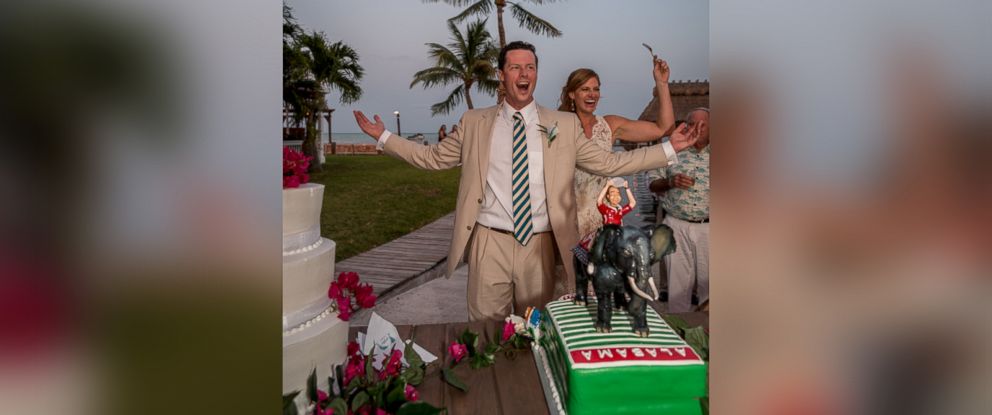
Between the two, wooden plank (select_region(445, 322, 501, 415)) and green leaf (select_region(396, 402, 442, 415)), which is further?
wooden plank (select_region(445, 322, 501, 415))

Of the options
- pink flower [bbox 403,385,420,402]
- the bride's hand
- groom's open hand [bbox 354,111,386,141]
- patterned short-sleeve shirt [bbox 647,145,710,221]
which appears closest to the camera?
pink flower [bbox 403,385,420,402]

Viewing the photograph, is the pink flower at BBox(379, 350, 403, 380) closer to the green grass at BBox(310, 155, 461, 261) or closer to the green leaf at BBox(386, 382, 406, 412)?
the green leaf at BBox(386, 382, 406, 412)

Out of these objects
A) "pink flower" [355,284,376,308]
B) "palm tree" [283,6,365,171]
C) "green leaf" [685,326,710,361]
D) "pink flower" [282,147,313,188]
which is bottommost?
"green leaf" [685,326,710,361]

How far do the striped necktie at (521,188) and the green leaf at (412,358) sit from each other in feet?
2.97

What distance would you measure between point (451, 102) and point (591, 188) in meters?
6.28

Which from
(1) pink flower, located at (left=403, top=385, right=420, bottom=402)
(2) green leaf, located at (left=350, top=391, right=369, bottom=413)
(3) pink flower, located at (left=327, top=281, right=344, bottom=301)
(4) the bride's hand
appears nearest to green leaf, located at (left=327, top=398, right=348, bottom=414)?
(2) green leaf, located at (left=350, top=391, right=369, bottom=413)

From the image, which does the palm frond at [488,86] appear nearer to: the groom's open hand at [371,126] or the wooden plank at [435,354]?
the groom's open hand at [371,126]

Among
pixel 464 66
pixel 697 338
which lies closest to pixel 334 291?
pixel 697 338

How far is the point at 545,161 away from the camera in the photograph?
2.12m

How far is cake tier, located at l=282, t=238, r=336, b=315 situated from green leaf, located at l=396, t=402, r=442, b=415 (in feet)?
0.84

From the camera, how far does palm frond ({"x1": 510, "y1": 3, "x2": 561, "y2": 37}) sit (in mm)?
4957
